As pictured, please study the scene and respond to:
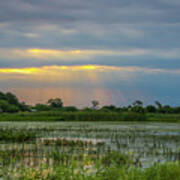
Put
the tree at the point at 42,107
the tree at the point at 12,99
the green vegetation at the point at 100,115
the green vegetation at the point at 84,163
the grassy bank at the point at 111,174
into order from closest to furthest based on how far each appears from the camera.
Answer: the grassy bank at the point at 111,174 < the green vegetation at the point at 84,163 < the green vegetation at the point at 100,115 < the tree at the point at 42,107 < the tree at the point at 12,99

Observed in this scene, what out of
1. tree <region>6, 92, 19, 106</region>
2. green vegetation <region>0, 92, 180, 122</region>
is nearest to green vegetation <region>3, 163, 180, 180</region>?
green vegetation <region>0, 92, 180, 122</region>

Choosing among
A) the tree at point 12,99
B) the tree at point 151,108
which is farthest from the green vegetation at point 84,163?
the tree at point 12,99

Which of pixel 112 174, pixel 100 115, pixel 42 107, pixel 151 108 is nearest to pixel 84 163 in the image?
pixel 112 174

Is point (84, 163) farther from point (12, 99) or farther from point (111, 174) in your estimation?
point (12, 99)

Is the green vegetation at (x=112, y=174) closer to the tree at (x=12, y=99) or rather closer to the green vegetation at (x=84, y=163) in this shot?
the green vegetation at (x=84, y=163)

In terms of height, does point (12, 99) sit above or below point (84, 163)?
above

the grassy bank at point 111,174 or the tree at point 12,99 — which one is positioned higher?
the tree at point 12,99

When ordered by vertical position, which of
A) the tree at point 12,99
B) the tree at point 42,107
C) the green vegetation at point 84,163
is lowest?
the green vegetation at point 84,163

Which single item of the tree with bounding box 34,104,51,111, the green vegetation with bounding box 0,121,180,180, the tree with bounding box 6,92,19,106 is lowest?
the green vegetation with bounding box 0,121,180,180

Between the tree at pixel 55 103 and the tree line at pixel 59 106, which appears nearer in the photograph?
the tree line at pixel 59 106

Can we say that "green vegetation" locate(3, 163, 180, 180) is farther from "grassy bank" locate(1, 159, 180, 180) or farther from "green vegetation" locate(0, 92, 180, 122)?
"green vegetation" locate(0, 92, 180, 122)

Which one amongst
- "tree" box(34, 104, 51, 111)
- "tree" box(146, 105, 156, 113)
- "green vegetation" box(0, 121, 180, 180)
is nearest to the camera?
"green vegetation" box(0, 121, 180, 180)

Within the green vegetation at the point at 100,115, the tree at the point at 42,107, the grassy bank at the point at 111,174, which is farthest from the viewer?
the tree at the point at 42,107

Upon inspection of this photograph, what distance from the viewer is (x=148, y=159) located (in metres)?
10.2
